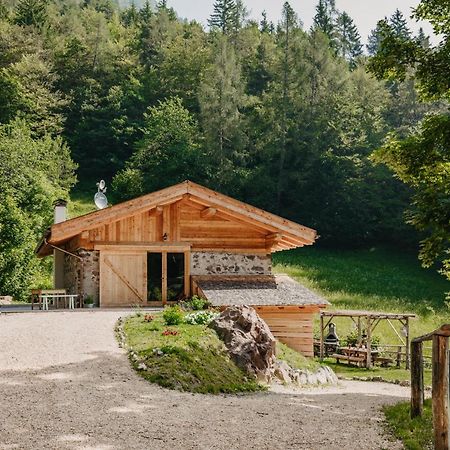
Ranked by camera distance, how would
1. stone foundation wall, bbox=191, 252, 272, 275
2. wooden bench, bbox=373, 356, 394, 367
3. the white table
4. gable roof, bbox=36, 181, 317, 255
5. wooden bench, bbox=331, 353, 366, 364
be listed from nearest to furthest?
gable roof, bbox=36, 181, 317, 255
the white table
stone foundation wall, bbox=191, 252, 272, 275
wooden bench, bbox=331, 353, 366, 364
wooden bench, bbox=373, 356, 394, 367

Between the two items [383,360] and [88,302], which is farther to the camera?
[383,360]

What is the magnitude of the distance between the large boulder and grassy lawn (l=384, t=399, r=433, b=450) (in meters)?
4.94

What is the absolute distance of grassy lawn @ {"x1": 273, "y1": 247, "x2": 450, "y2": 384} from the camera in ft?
107

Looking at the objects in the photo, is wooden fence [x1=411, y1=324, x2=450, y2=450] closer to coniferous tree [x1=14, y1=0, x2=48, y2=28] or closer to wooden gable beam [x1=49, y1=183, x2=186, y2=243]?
wooden gable beam [x1=49, y1=183, x2=186, y2=243]

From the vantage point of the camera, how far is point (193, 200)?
2216 centimetres

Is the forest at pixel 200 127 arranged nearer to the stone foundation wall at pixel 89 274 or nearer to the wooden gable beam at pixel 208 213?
the stone foundation wall at pixel 89 274

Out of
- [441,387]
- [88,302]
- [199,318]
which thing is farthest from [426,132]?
[88,302]

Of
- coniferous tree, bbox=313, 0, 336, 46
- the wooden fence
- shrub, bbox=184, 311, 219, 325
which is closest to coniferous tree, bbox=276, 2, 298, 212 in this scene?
coniferous tree, bbox=313, 0, 336, 46

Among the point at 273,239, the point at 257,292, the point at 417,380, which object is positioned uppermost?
the point at 273,239

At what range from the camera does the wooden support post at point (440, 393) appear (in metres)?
7.26

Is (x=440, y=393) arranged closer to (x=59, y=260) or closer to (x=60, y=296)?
(x=60, y=296)

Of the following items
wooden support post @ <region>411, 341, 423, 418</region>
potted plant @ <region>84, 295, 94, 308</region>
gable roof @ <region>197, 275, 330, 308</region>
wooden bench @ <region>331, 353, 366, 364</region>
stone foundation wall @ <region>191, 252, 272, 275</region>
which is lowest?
wooden bench @ <region>331, 353, 366, 364</region>

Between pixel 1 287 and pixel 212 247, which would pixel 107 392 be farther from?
pixel 1 287

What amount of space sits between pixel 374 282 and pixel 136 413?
34487mm
